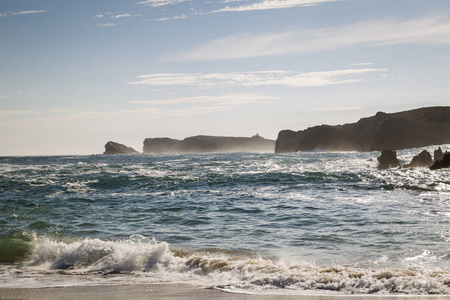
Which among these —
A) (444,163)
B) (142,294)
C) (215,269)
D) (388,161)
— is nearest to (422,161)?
(388,161)

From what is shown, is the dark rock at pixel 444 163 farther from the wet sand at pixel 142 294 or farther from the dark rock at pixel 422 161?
the wet sand at pixel 142 294

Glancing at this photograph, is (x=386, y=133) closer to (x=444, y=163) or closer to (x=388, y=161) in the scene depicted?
(x=388, y=161)

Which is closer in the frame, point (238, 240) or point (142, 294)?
point (142, 294)

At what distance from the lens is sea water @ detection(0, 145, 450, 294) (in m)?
7.68

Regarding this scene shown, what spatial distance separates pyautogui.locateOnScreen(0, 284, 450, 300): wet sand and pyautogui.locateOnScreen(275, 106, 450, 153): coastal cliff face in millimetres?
162198

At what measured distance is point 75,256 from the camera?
998cm

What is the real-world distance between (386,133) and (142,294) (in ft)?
546

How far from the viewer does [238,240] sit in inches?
435

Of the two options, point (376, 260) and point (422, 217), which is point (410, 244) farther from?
point (422, 217)

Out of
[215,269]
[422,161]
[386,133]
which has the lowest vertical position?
[215,269]

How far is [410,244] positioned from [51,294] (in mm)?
7874

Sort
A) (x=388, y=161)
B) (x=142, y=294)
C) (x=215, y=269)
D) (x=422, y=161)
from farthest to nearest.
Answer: (x=388, y=161) < (x=422, y=161) < (x=215, y=269) < (x=142, y=294)

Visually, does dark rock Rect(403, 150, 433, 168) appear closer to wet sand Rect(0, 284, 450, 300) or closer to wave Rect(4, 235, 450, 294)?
wave Rect(4, 235, 450, 294)

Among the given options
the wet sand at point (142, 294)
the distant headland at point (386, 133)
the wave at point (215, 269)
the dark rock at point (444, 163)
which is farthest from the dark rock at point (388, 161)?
the distant headland at point (386, 133)
